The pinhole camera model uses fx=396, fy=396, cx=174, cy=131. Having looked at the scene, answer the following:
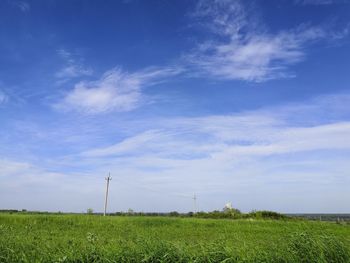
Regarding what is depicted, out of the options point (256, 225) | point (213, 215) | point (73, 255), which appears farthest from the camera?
point (213, 215)

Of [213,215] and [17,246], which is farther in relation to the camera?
[213,215]

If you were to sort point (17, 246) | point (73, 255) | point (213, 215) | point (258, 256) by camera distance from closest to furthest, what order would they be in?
point (258, 256) < point (73, 255) < point (17, 246) < point (213, 215)

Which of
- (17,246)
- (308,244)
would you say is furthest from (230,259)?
(17,246)

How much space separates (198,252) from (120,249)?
53.5 inches

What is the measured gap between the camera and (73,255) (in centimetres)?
668

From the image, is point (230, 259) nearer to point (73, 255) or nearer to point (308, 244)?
point (308, 244)

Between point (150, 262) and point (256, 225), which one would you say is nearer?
point (150, 262)

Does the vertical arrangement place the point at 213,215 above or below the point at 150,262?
above

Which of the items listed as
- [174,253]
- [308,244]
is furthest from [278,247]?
[174,253]

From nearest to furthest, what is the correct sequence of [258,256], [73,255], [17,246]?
1. [258,256]
2. [73,255]
3. [17,246]

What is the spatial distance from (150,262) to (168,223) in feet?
70.5

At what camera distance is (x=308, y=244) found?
6.88 m

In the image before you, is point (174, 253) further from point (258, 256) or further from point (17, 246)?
point (17, 246)

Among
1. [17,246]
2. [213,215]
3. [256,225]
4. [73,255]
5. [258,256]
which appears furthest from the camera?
[213,215]
